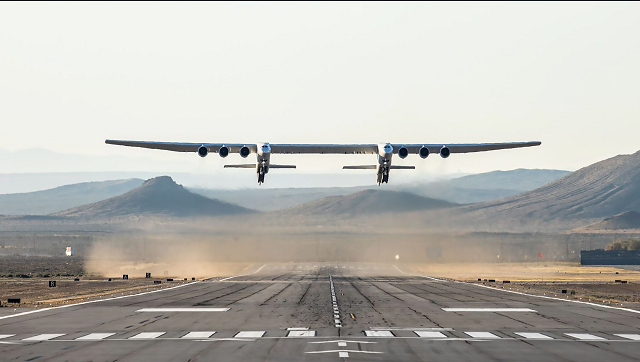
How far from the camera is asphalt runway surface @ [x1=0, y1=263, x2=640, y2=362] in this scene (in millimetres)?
22094

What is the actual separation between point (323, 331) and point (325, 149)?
29.6 m

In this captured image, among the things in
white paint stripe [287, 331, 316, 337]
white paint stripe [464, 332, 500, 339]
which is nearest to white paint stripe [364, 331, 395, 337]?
white paint stripe [287, 331, 316, 337]

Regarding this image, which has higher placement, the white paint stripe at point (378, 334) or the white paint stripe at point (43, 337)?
the white paint stripe at point (378, 334)

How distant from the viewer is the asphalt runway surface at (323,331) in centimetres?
2209

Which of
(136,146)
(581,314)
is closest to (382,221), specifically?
(136,146)

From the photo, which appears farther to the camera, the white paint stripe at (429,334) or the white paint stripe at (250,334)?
the white paint stripe at (250,334)

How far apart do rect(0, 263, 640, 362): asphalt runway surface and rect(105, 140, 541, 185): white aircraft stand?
429 inches

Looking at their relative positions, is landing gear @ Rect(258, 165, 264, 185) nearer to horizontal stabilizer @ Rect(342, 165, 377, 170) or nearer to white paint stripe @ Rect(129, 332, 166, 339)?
horizontal stabilizer @ Rect(342, 165, 377, 170)

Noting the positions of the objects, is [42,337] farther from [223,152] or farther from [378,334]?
[223,152]

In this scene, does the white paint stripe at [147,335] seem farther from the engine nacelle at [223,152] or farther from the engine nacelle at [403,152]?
the engine nacelle at [403,152]

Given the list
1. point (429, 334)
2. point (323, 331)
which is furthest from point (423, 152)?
point (429, 334)

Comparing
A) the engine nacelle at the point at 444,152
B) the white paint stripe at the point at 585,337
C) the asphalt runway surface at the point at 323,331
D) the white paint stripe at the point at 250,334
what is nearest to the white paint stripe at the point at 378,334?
the asphalt runway surface at the point at 323,331

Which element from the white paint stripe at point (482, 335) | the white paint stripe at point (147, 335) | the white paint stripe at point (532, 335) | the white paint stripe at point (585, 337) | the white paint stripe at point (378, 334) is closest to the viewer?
the white paint stripe at point (585, 337)

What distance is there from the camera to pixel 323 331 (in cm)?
2872
